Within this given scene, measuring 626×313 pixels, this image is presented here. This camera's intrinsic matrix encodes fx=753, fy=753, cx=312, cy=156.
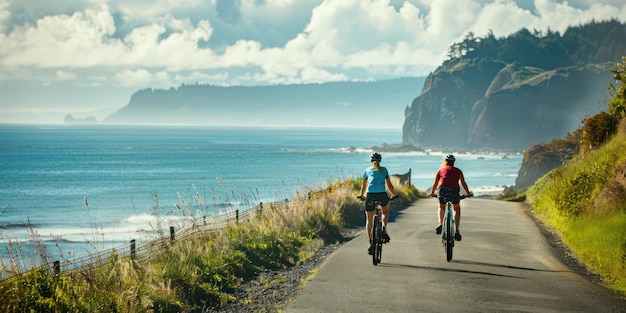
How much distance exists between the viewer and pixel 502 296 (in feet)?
37.9

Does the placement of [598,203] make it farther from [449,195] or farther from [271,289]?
[271,289]

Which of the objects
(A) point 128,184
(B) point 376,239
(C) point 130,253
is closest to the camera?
(C) point 130,253

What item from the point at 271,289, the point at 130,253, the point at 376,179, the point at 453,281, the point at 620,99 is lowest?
the point at 271,289

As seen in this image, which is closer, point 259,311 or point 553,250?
point 259,311

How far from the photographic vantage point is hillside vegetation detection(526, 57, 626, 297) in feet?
48.2

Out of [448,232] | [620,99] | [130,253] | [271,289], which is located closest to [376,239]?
[448,232]

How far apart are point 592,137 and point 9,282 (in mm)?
23974

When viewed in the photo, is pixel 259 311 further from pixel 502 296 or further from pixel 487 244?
pixel 487 244

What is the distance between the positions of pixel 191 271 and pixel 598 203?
33.6 ft

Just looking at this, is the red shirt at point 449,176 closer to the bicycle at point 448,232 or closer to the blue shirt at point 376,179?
the bicycle at point 448,232

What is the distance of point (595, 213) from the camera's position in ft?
58.4

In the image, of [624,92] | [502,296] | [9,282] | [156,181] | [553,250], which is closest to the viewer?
[9,282]

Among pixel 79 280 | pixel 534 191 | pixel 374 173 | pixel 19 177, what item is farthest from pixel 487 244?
pixel 19 177

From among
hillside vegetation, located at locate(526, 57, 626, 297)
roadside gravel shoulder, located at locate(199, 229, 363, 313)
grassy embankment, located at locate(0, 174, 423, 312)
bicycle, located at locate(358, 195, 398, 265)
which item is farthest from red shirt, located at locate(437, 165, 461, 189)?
grassy embankment, located at locate(0, 174, 423, 312)
